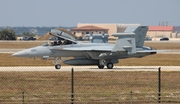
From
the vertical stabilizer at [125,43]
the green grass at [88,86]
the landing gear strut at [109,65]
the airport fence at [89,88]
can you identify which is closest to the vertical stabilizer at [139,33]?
the vertical stabilizer at [125,43]

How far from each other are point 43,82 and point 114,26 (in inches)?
6312

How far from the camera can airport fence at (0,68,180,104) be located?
69.5ft

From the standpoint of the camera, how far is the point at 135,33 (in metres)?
37.1

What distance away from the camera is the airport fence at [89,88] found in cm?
2119

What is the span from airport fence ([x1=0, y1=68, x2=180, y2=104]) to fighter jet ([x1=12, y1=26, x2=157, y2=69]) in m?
5.54

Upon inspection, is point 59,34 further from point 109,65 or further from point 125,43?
point 125,43

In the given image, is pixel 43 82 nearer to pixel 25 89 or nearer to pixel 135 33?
pixel 25 89

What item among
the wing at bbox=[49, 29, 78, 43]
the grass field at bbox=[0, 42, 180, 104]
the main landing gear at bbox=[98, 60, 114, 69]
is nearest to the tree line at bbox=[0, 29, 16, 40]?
the wing at bbox=[49, 29, 78, 43]

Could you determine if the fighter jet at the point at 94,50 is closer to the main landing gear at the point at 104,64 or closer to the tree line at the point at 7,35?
the main landing gear at the point at 104,64

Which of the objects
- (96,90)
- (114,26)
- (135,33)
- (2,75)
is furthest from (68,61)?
(114,26)

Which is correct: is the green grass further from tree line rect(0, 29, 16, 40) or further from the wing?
tree line rect(0, 29, 16, 40)

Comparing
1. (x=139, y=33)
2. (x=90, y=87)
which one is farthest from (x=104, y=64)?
(x=90, y=87)

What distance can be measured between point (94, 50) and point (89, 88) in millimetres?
12353

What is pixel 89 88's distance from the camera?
24.3 m
